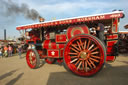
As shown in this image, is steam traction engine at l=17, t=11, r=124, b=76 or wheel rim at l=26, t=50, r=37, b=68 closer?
steam traction engine at l=17, t=11, r=124, b=76

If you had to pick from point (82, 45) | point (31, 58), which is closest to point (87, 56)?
point (82, 45)

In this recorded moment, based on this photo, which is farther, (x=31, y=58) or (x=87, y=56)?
(x=31, y=58)

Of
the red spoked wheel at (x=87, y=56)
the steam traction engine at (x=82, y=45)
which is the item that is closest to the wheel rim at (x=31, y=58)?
the steam traction engine at (x=82, y=45)

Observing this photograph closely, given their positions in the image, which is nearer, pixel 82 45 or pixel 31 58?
pixel 82 45

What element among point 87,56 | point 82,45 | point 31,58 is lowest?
point 31,58

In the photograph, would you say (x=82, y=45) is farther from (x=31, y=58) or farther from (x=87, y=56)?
(x=31, y=58)

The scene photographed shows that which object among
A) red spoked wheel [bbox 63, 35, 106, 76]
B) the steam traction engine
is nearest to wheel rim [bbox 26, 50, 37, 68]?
the steam traction engine

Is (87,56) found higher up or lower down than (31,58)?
higher up

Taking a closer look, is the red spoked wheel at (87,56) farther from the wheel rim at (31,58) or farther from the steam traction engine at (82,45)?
the wheel rim at (31,58)

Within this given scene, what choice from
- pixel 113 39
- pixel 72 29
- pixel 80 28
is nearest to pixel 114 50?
pixel 113 39

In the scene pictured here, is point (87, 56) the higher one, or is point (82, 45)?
point (82, 45)

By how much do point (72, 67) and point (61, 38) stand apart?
1211mm

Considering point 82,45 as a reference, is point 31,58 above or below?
below

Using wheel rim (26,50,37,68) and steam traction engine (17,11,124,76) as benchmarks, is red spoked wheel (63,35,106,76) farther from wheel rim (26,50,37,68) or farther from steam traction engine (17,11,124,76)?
wheel rim (26,50,37,68)
